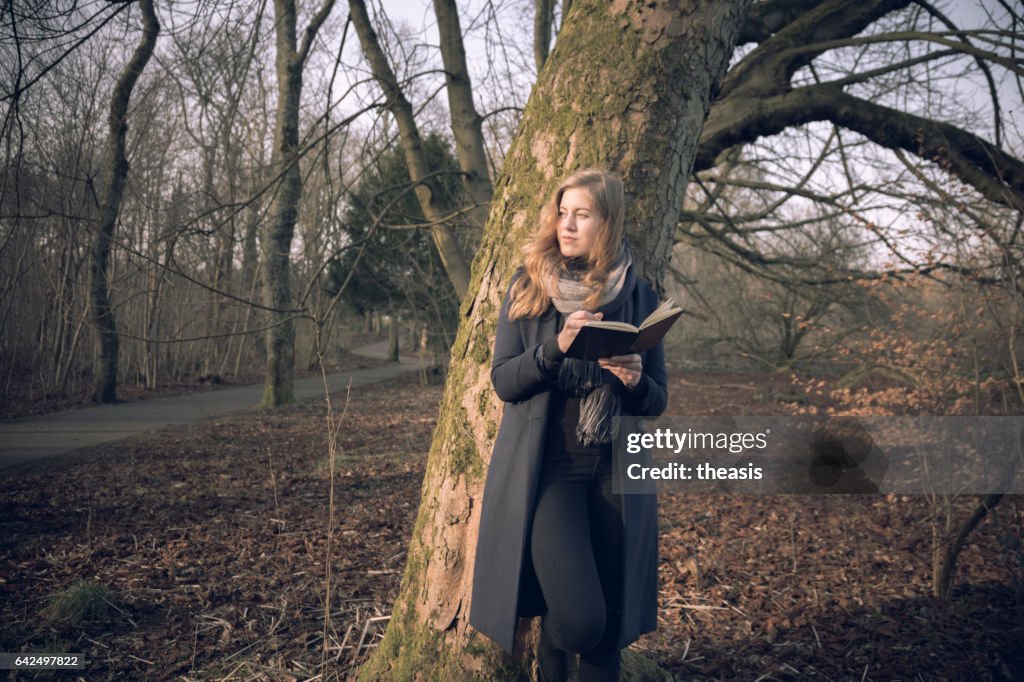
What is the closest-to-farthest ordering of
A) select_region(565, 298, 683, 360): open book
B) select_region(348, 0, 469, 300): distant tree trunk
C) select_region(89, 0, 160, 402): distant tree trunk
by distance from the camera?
select_region(565, 298, 683, 360): open book → select_region(348, 0, 469, 300): distant tree trunk → select_region(89, 0, 160, 402): distant tree trunk

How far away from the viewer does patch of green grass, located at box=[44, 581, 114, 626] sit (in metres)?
2.93

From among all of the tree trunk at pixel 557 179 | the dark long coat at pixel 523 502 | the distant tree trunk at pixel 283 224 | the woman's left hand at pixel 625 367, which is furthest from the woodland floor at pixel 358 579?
the distant tree trunk at pixel 283 224

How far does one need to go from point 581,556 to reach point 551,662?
0.51 meters

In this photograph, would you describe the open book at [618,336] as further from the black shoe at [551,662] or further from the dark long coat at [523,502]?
the black shoe at [551,662]

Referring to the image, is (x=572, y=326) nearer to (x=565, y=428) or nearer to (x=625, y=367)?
(x=625, y=367)

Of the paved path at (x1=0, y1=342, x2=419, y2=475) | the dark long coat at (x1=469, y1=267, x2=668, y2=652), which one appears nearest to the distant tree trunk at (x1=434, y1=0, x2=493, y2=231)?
the dark long coat at (x1=469, y1=267, x2=668, y2=652)

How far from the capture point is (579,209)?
2020 mm

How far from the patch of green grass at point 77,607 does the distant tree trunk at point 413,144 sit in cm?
335

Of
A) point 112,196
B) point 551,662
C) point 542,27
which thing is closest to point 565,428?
point 551,662

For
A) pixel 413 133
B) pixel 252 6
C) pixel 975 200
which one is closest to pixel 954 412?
pixel 975 200

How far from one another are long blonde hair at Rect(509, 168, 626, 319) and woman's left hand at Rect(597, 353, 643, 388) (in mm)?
188

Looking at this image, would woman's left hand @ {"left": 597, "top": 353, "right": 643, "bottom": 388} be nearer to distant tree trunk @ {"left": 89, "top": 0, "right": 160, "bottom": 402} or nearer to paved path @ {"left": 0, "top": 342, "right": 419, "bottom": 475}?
paved path @ {"left": 0, "top": 342, "right": 419, "bottom": 475}

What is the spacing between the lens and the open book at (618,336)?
1661mm

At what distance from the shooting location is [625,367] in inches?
76.3
